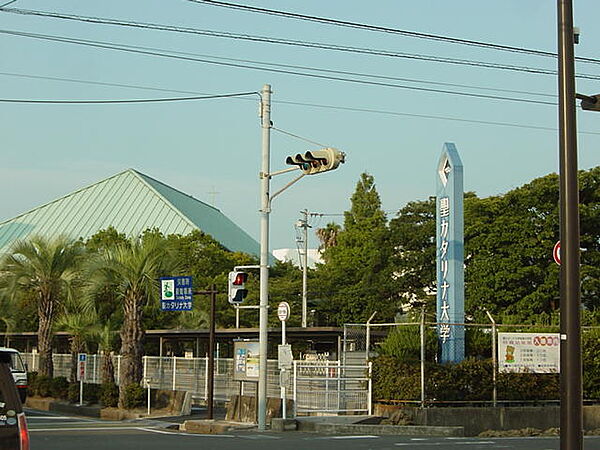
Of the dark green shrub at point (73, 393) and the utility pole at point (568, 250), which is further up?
the utility pole at point (568, 250)

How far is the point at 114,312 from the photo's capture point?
3803 cm

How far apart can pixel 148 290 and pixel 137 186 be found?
291ft

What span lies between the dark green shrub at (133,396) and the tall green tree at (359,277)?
30.9 meters

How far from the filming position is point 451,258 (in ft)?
87.4

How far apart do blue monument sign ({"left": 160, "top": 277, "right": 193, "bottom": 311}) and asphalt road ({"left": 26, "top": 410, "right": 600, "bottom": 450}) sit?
6097 mm

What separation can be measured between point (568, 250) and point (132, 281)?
2177cm

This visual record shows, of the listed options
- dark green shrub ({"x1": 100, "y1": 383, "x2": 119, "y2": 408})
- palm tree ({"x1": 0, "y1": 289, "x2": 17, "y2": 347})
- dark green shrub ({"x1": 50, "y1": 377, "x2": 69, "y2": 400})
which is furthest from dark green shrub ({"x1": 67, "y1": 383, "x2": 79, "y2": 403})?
palm tree ({"x1": 0, "y1": 289, "x2": 17, "y2": 347})

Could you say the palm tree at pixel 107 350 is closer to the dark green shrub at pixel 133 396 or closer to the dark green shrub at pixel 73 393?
the dark green shrub at pixel 73 393

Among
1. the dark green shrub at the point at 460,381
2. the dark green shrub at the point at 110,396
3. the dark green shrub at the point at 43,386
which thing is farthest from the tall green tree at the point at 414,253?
the dark green shrub at the point at 460,381

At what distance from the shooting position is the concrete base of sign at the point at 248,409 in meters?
25.9

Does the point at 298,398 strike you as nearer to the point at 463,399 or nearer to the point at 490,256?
the point at 463,399

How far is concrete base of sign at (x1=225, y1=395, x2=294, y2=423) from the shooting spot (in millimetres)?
25938

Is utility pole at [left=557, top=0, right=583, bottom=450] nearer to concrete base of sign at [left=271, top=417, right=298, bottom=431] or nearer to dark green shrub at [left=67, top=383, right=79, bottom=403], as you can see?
concrete base of sign at [left=271, top=417, right=298, bottom=431]

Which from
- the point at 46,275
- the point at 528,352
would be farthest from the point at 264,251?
the point at 46,275
